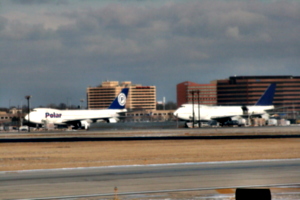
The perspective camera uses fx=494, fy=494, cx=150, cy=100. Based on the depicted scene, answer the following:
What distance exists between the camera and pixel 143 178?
81.5 ft

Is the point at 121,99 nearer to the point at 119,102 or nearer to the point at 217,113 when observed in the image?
the point at 119,102

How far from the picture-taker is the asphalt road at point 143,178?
21453 millimetres

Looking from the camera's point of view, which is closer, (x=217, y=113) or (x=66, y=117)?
(x=66, y=117)

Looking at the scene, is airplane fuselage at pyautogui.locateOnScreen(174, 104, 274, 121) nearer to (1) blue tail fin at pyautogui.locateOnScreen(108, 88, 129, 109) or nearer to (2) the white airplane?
(1) blue tail fin at pyautogui.locateOnScreen(108, 88, 129, 109)

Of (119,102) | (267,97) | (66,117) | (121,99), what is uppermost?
(267,97)

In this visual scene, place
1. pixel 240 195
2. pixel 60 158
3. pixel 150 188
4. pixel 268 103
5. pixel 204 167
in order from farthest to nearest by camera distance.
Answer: pixel 268 103 < pixel 60 158 < pixel 204 167 < pixel 150 188 < pixel 240 195

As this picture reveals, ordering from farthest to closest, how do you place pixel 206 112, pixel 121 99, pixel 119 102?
pixel 206 112, pixel 121 99, pixel 119 102

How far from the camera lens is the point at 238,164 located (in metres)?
31.0

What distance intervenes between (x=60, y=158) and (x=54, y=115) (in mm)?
79157

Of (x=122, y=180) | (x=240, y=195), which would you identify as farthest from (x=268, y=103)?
(x=240, y=195)

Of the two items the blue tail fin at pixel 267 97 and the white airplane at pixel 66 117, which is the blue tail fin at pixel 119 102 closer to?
the white airplane at pixel 66 117

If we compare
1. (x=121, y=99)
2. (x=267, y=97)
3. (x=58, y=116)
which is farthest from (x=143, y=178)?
(x=267, y=97)

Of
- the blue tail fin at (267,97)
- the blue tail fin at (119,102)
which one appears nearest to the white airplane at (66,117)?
the blue tail fin at (119,102)

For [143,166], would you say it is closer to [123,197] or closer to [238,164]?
[238,164]
